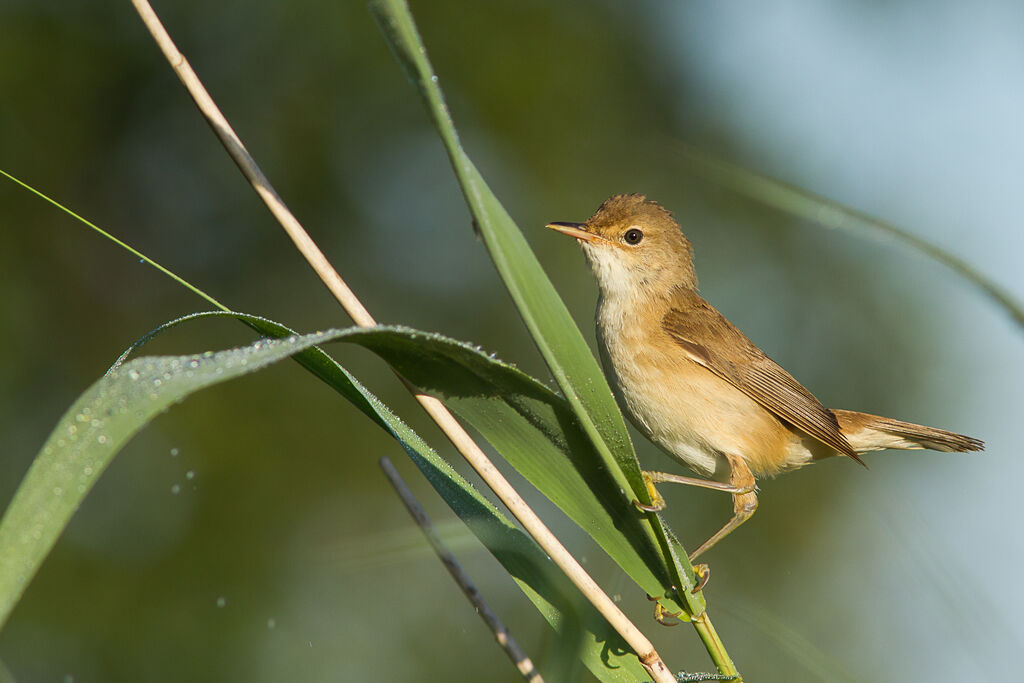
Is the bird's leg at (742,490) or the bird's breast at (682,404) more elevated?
the bird's breast at (682,404)

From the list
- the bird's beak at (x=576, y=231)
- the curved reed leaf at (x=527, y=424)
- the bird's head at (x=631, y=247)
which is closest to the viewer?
the curved reed leaf at (x=527, y=424)

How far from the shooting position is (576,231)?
328 cm

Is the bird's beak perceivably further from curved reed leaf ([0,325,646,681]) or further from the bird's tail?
curved reed leaf ([0,325,646,681])

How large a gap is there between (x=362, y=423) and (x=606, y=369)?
7.31 meters

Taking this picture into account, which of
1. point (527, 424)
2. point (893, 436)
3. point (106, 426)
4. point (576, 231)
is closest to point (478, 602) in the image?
point (527, 424)

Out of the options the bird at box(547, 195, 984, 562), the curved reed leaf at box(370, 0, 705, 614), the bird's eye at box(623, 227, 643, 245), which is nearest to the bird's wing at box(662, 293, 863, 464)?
the bird at box(547, 195, 984, 562)

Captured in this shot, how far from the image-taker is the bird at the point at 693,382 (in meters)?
2.88

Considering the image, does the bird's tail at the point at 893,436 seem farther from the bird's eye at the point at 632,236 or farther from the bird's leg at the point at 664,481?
the bird's eye at the point at 632,236

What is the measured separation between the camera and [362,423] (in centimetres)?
995

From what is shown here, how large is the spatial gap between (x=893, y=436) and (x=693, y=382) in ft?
2.86

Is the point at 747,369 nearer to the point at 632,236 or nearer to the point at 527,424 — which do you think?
the point at 632,236

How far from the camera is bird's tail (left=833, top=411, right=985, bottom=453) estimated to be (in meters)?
3.03

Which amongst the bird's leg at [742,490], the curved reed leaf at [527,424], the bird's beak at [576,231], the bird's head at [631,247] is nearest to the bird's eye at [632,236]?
the bird's head at [631,247]

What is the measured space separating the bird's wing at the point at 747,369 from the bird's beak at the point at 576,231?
0.44m
